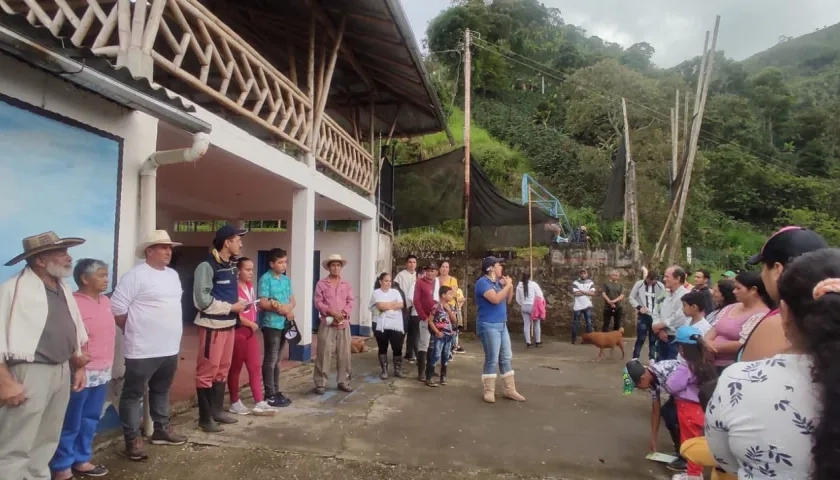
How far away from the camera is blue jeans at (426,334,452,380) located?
20.9 ft

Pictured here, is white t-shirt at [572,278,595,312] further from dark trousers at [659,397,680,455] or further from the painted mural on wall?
the painted mural on wall

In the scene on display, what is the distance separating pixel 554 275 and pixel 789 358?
10503 millimetres

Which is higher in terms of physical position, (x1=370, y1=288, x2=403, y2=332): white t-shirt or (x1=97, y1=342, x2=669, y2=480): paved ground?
(x1=370, y1=288, x2=403, y2=332): white t-shirt

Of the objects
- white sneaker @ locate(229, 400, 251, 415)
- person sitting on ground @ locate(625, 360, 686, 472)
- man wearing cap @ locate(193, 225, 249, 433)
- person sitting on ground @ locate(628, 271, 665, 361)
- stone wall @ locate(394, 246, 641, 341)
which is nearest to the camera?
person sitting on ground @ locate(625, 360, 686, 472)

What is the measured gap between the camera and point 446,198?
11.7 metres

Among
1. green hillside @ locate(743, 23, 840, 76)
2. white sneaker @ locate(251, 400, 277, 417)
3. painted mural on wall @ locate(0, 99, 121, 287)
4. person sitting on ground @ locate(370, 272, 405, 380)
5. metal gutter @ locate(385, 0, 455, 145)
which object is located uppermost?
green hillside @ locate(743, 23, 840, 76)

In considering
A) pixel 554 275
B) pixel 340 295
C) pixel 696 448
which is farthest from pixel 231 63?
pixel 554 275

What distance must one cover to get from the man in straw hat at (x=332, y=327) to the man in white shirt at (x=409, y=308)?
1.54 meters

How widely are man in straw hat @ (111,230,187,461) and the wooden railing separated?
1.46 meters

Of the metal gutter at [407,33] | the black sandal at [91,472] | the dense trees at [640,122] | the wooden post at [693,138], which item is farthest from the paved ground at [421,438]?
the dense trees at [640,122]

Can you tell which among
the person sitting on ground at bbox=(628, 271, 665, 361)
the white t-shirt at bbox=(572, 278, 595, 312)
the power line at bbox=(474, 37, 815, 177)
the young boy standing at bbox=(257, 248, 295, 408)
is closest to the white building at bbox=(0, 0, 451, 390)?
the young boy standing at bbox=(257, 248, 295, 408)

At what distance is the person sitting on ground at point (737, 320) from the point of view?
10.8ft

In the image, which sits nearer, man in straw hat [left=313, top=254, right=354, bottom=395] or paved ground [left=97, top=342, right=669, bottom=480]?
paved ground [left=97, top=342, right=669, bottom=480]

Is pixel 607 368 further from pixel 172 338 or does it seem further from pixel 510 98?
pixel 510 98
